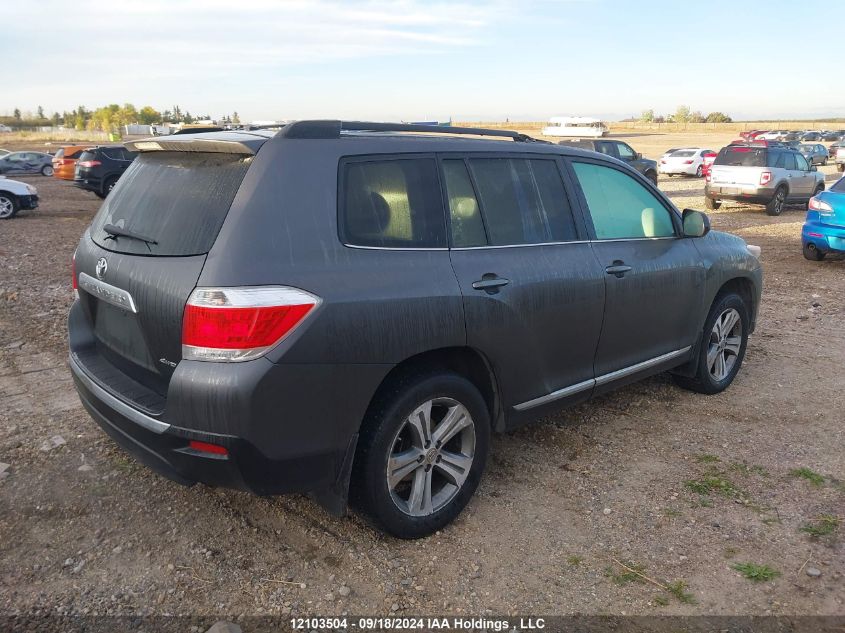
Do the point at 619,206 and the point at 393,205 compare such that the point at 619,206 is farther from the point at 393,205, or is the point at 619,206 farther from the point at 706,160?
the point at 706,160

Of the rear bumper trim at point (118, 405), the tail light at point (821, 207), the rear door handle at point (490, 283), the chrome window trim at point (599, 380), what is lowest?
the chrome window trim at point (599, 380)

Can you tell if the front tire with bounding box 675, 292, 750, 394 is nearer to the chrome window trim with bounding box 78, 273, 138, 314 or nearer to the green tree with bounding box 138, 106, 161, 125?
the chrome window trim with bounding box 78, 273, 138, 314

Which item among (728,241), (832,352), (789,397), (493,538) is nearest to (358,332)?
(493,538)

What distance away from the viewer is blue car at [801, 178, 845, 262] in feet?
31.9

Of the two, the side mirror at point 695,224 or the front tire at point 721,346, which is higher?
the side mirror at point 695,224

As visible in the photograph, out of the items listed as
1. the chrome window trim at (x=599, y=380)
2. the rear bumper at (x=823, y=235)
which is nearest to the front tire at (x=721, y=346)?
the chrome window trim at (x=599, y=380)

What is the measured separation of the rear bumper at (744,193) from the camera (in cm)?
1638

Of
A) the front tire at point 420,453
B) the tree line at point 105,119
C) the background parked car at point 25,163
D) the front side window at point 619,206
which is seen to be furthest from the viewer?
the tree line at point 105,119

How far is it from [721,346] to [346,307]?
3432 millimetres

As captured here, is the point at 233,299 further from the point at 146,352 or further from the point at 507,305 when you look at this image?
the point at 507,305

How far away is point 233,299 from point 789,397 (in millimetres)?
4296

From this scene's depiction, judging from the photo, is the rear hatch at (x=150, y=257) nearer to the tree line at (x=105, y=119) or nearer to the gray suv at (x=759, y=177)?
the gray suv at (x=759, y=177)

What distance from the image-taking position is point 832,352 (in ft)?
19.9

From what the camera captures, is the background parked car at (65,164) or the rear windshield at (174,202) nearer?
the rear windshield at (174,202)
